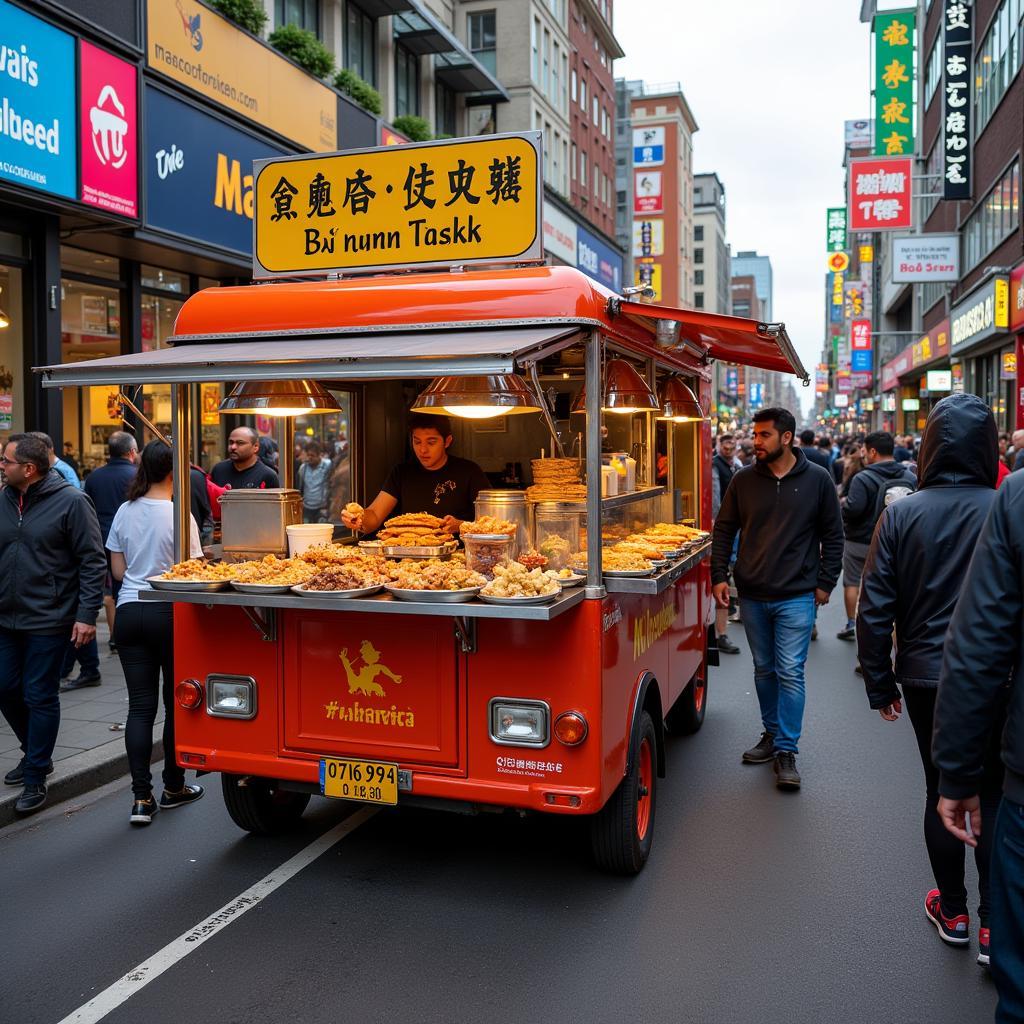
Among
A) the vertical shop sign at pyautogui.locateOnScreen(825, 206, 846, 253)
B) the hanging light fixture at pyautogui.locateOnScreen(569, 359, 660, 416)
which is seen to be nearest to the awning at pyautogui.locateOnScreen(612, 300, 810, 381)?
the hanging light fixture at pyautogui.locateOnScreen(569, 359, 660, 416)

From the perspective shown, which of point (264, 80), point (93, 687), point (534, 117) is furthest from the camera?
point (534, 117)

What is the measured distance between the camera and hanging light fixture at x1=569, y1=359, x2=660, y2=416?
559 cm

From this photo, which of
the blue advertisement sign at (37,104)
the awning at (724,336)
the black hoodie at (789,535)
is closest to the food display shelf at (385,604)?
the awning at (724,336)

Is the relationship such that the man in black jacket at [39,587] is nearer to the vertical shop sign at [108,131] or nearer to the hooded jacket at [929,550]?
the hooded jacket at [929,550]

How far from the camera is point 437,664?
4.54 metres

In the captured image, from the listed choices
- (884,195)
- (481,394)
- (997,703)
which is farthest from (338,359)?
(884,195)

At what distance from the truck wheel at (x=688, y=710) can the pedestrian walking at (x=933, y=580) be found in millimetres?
3124

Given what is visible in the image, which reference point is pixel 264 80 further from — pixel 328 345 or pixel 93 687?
pixel 328 345

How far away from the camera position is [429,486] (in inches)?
247

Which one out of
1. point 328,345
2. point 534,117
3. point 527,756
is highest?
point 534,117

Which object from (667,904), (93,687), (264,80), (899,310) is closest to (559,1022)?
(667,904)

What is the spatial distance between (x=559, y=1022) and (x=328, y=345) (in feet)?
9.83

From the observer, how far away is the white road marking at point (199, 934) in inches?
144

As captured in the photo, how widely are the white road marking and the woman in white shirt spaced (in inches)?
44.5
